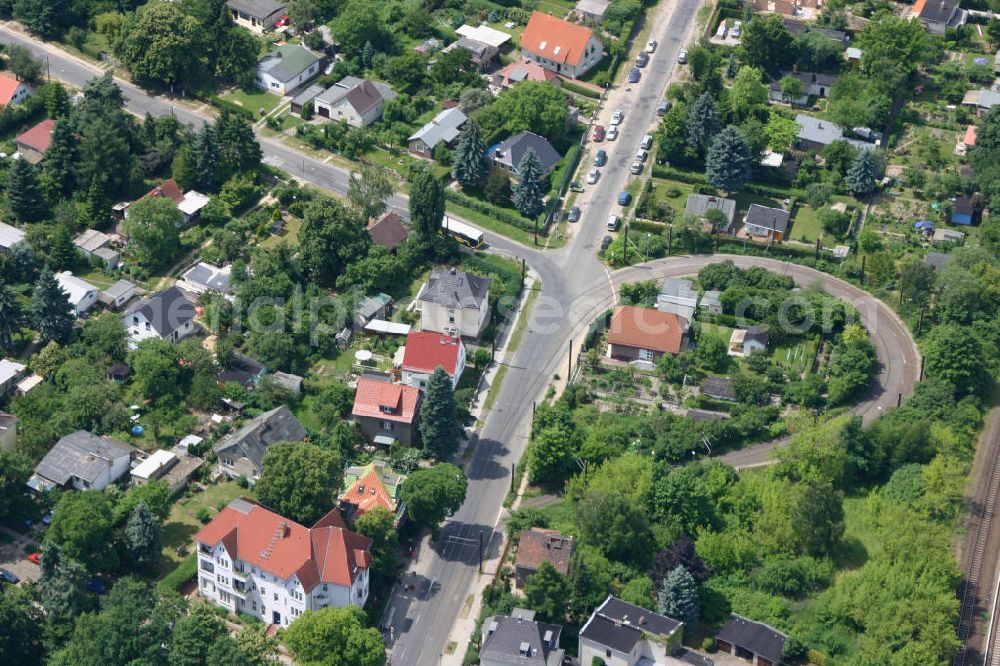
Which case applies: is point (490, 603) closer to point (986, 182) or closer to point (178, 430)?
point (178, 430)

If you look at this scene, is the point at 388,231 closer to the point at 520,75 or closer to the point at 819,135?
the point at 520,75

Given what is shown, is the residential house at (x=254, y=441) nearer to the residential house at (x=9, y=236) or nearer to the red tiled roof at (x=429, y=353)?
the red tiled roof at (x=429, y=353)

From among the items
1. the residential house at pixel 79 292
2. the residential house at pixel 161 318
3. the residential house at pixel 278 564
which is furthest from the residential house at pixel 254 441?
the residential house at pixel 79 292

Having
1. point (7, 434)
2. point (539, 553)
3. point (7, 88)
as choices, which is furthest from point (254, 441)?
point (7, 88)

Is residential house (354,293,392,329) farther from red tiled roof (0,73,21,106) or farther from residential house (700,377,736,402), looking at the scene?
red tiled roof (0,73,21,106)

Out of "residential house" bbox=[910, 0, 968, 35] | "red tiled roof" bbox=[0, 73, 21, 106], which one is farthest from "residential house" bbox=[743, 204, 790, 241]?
"red tiled roof" bbox=[0, 73, 21, 106]

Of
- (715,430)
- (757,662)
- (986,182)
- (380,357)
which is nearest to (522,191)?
(380,357)
